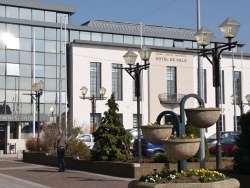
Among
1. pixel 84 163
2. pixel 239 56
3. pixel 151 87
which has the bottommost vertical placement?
pixel 84 163

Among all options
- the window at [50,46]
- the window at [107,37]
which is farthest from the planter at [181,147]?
the window at [107,37]

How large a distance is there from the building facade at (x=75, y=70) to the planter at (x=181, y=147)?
1526 inches

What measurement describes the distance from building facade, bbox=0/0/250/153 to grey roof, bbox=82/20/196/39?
18cm

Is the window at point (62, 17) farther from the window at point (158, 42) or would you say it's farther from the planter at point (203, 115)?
the planter at point (203, 115)

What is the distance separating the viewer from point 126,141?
69.4ft

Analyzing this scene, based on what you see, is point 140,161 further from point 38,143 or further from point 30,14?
point 30,14

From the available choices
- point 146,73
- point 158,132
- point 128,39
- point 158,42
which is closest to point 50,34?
point 128,39

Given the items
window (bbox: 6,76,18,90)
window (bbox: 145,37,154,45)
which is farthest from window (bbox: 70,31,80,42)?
window (bbox: 145,37,154,45)

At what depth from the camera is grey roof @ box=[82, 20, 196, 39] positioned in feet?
209

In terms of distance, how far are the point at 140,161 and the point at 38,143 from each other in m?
14.2

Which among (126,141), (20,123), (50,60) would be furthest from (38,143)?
(50,60)

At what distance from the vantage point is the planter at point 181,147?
1087 centimetres

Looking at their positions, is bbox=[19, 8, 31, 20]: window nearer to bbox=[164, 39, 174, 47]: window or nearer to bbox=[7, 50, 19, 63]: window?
bbox=[7, 50, 19, 63]: window

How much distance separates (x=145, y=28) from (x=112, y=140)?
46499 mm
